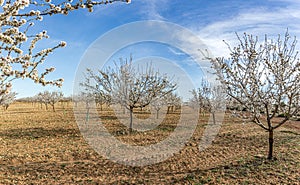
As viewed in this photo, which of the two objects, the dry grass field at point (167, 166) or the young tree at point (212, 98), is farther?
the young tree at point (212, 98)

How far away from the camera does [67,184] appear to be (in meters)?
7.28

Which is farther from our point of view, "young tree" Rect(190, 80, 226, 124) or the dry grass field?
"young tree" Rect(190, 80, 226, 124)

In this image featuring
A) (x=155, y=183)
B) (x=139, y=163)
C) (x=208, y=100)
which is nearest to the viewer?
(x=155, y=183)

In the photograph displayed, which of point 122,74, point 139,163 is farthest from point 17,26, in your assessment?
point 122,74

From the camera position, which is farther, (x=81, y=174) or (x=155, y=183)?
(x=81, y=174)

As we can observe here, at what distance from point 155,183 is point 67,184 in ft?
8.99

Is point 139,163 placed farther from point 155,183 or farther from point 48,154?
point 48,154

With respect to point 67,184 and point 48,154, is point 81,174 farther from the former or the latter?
point 48,154

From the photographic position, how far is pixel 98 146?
11930 mm

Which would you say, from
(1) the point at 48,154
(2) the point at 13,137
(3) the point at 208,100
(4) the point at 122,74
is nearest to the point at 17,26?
(1) the point at 48,154

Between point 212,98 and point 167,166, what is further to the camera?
point 212,98

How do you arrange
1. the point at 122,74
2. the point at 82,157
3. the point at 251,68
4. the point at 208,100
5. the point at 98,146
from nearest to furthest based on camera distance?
the point at 251,68 → the point at 82,157 → the point at 98,146 → the point at 122,74 → the point at 208,100

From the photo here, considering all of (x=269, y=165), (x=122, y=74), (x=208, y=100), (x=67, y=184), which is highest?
(x=122, y=74)

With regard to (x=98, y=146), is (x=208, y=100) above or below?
above
